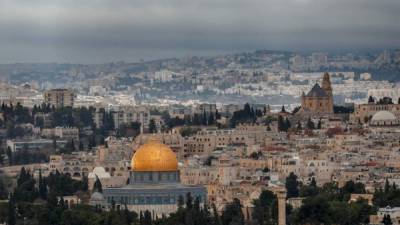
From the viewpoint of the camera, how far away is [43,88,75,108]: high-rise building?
112 meters

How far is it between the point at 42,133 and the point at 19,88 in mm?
38477

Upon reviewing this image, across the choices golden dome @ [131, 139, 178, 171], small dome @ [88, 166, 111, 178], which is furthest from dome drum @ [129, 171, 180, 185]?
small dome @ [88, 166, 111, 178]

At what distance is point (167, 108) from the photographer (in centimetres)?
11769

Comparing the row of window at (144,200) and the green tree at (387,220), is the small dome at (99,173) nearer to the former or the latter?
the row of window at (144,200)

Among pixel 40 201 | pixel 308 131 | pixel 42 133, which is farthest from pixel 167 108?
pixel 40 201

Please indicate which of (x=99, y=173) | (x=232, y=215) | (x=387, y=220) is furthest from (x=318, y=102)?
(x=387, y=220)

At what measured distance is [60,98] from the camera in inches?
4510

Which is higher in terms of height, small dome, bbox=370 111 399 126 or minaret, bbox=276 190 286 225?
small dome, bbox=370 111 399 126

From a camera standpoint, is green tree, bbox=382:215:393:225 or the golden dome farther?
the golden dome

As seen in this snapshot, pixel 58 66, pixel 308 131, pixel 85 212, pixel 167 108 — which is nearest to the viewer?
pixel 85 212

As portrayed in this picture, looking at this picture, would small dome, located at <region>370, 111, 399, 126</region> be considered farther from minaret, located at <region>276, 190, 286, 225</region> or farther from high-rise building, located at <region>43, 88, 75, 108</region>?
minaret, located at <region>276, 190, 286, 225</region>

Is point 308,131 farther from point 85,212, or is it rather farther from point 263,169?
point 85,212

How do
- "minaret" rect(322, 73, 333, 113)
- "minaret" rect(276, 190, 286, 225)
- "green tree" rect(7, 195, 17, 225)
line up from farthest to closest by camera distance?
"minaret" rect(322, 73, 333, 113)
"green tree" rect(7, 195, 17, 225)
"minaret" rect(276, 190, 286, 225)

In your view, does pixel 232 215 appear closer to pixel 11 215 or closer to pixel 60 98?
pixel 11 215
